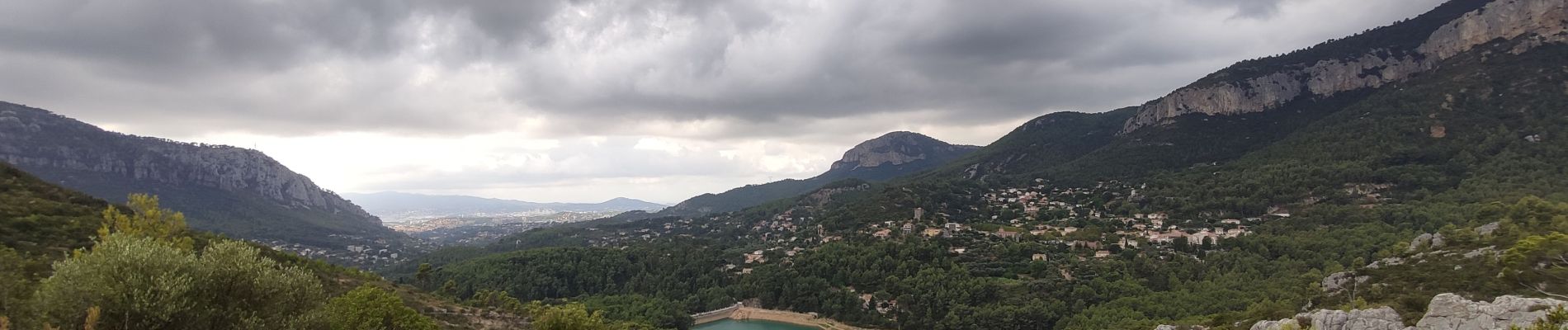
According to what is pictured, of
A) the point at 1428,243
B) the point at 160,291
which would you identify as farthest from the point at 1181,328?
the point at 160,291

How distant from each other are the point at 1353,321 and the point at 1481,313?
5010 mm

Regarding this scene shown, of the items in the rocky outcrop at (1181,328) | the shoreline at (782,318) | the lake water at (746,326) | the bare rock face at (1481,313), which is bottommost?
the lake water at (746,326)

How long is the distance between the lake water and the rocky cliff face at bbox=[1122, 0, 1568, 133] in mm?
142248

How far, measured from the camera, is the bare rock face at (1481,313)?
2920 cm

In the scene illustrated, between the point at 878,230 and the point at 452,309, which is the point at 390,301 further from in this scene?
the point at 878,230

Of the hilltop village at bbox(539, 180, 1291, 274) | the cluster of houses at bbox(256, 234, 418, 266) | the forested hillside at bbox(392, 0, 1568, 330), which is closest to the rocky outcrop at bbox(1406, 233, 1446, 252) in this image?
the forested hillside at bbox(392, 0, 1568, 330)

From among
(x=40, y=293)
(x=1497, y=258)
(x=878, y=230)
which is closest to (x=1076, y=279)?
(x=1497, y=258)

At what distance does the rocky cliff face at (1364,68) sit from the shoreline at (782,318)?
138 m

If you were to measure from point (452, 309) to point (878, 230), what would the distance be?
8214 centimetres

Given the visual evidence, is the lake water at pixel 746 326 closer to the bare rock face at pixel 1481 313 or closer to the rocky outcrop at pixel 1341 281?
the rocky outcrop at pixel 1341 281

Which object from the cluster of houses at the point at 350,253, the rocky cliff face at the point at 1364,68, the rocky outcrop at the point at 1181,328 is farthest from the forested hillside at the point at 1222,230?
the cluster of houses at the point at 350,253

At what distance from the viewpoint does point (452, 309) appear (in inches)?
1844

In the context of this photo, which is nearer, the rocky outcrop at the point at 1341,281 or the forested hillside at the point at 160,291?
the forested hillside at the point at 160,291

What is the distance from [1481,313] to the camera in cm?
3111
